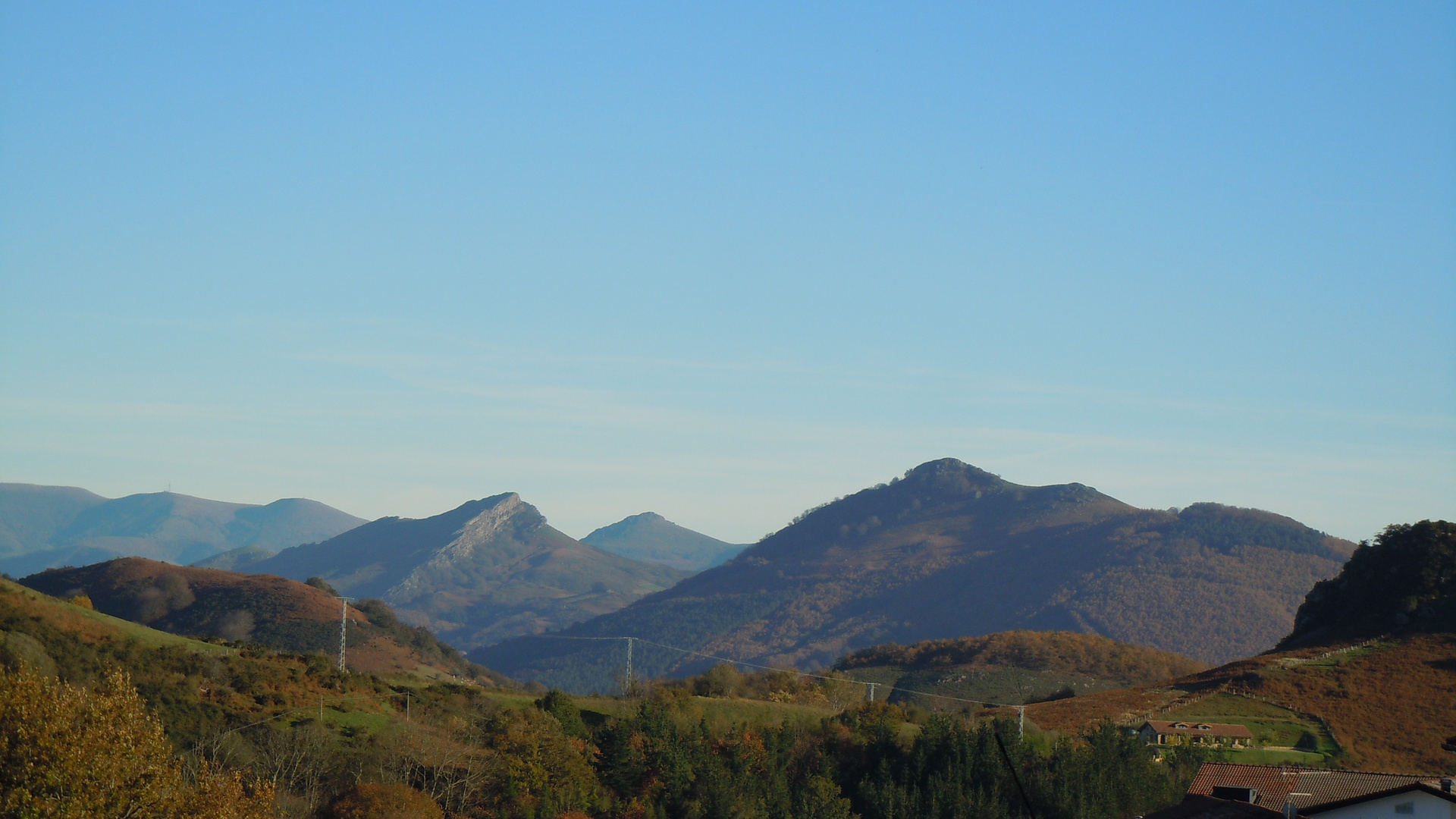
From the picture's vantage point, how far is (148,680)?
5462 centimetres

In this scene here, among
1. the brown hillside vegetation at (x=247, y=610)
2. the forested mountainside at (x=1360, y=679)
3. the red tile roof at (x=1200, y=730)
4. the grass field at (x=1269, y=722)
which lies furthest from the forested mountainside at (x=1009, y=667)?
the brown hillside vegetation at (x=247, y=610)

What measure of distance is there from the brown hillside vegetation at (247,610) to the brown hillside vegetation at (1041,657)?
1624 inches

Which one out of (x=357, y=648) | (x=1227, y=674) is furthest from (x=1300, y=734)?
(x=357, y=648)

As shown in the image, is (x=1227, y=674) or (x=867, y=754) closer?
(x=867, y=754)

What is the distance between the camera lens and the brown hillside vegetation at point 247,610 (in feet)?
338

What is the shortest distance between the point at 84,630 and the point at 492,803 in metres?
23.4

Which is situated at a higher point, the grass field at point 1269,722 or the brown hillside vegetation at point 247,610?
the brown hillside vegetation at point 247,610

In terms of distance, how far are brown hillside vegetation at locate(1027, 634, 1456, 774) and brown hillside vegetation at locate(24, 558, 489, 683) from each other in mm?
50978

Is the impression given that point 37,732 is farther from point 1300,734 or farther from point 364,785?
point 1300,734

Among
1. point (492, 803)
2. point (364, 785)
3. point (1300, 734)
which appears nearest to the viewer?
point (364, 785)

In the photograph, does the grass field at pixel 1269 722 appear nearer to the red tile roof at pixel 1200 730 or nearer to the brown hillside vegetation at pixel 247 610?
the red tile roof at pixel 1200 730

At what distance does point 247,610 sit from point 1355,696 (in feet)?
283

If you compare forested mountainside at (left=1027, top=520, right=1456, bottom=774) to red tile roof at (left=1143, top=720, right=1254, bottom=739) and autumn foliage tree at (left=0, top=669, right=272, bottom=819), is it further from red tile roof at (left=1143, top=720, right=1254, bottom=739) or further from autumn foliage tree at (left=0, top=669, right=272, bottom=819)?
autumn foliage tree at (left=0, top=669, right=272, bottom=819)

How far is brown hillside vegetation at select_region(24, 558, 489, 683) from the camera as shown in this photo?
338 feet
